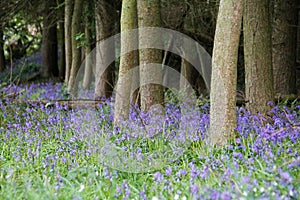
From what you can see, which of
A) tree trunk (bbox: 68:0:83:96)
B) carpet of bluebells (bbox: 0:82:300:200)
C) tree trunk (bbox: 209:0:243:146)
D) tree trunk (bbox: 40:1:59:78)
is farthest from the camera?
tree trunk (bbox: 40:1:59:78)

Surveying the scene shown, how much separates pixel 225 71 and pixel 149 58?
5.90 feet

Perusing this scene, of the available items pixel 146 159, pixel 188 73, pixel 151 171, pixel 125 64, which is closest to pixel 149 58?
pixel 125 64

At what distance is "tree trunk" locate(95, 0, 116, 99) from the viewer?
991cm

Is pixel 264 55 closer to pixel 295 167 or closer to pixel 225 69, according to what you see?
pixel 225 69

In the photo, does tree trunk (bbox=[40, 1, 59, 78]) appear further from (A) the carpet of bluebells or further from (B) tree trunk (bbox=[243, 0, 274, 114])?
(B) tree trunk (bbox=[243, 0, 274, 114])

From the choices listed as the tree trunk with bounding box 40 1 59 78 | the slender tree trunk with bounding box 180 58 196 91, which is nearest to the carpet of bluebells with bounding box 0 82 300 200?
the slender tree trunk with bounding box 180 58 196 91

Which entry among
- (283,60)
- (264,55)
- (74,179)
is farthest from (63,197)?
(283,60)

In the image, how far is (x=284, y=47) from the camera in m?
8.52

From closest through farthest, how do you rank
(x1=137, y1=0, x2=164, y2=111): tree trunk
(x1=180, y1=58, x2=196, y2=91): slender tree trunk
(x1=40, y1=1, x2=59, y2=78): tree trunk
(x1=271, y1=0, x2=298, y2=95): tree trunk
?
(x1=137, y1=0, x2=164, y2=111): tree trunk
(x1=271, y1=0, x2=298, y2=95): tree trunk
(x1=180, y1=58, x2=196, y2=91): slender tree trunk
(x1=40, y1=1, x2=59, y2=78): tree trunk

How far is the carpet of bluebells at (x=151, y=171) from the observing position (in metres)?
3.44

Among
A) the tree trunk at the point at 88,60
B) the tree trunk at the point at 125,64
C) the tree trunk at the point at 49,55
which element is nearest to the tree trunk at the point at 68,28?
the tree trunk at the point at 88,60

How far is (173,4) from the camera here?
9500mm

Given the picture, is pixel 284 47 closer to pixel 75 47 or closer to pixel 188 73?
pixel 188 73

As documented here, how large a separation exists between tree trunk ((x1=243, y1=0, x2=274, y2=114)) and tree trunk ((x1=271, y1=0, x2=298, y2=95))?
8.12ft
